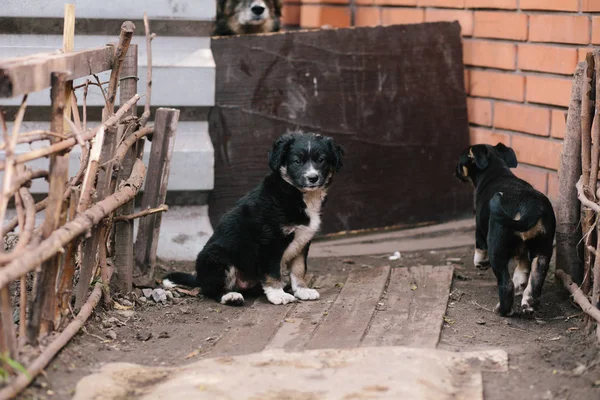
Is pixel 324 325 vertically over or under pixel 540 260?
under

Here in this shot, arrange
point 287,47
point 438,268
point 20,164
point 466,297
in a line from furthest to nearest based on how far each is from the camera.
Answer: point 287,47 → point 438,268 → point 466,297 → point 20,164

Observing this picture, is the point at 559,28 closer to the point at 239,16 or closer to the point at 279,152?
the point at 279,152

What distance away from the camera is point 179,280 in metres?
5.86

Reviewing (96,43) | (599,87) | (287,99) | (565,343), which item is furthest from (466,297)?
(96,43)

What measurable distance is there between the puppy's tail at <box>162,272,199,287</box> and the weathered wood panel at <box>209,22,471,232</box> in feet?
3.57

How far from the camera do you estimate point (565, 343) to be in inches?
180

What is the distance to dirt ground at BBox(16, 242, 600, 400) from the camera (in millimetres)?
3898

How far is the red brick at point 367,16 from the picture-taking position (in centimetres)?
902

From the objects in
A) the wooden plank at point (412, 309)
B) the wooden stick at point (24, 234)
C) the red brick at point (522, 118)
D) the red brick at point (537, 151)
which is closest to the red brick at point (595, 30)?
the red brick at point (522, 118)

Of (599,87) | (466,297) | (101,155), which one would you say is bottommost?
(466,297)

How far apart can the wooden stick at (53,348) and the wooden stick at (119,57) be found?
1.07 meters

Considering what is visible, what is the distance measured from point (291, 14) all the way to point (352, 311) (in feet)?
19.5

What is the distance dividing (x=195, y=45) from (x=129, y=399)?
11.8 ft

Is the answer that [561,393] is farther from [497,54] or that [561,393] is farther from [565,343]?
[497,54]
